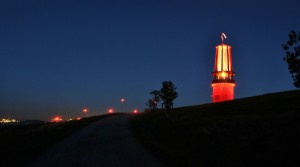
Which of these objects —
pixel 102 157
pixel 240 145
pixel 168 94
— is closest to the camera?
pixel 102 157

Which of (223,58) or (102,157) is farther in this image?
(223,58)

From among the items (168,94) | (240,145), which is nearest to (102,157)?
(240,145)

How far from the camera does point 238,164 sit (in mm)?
16094

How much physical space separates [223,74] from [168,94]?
41.7 meters

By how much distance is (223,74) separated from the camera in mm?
96188

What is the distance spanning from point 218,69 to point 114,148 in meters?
77.0

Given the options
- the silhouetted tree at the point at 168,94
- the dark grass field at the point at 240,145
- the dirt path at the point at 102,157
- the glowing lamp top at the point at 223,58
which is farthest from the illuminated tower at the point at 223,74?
the dirt path at the point at 102,157

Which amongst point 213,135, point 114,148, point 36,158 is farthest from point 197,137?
point 36,158

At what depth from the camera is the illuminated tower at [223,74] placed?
9612 centimetres

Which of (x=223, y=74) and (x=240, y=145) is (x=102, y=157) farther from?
(x=223, y=74)

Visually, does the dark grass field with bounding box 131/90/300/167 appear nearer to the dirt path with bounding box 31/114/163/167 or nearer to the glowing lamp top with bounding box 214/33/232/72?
the dirt path with bounding box 31/114/163/167

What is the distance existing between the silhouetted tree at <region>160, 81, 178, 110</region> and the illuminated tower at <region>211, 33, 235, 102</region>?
38903mm

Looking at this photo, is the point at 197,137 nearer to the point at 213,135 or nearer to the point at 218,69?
the point at 213,135

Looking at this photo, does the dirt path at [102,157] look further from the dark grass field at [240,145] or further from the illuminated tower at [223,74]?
the illuminated tower at [223,74]
